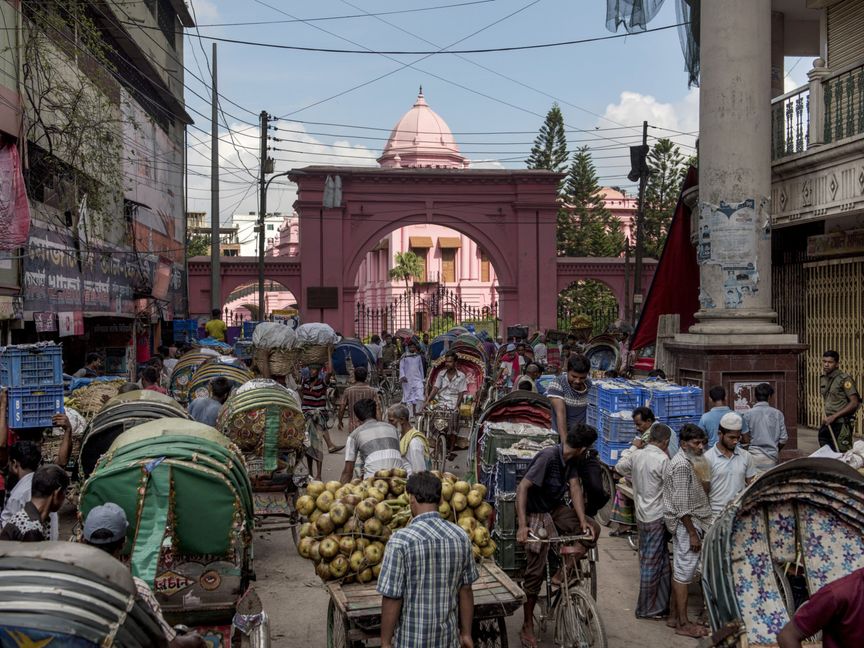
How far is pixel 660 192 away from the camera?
47938 mm

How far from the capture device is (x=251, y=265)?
3325 centimetres

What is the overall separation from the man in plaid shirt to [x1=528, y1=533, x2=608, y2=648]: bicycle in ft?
5.80

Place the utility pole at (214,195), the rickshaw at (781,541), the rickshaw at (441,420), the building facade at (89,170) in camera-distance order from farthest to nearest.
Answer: the utility pole at (214,195) < the building facade at (89,170) < the rickshaw at (441,420) < the rickshaw at (781,541)

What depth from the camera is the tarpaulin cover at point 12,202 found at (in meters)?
14.1

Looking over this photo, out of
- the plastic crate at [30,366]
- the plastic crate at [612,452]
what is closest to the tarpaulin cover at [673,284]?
the plastic crate at [612,452]

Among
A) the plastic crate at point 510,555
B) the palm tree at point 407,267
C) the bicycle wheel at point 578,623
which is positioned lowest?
the bicycle wheel at point 578,623

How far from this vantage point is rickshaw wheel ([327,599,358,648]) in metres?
5.32

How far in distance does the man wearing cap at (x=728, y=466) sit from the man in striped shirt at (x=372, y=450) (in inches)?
102

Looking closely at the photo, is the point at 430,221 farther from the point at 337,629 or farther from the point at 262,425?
the point at 337,629

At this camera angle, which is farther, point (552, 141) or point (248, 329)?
point (552, 141)

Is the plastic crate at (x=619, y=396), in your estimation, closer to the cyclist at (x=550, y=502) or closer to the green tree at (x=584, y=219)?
the cyclist at (x=550, y=502)

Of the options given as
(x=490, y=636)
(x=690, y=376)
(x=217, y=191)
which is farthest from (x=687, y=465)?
(x=217, y=191)

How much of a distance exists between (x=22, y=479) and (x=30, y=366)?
4147 mm

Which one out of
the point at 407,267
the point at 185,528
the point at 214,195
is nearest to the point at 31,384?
the point at 185,528
